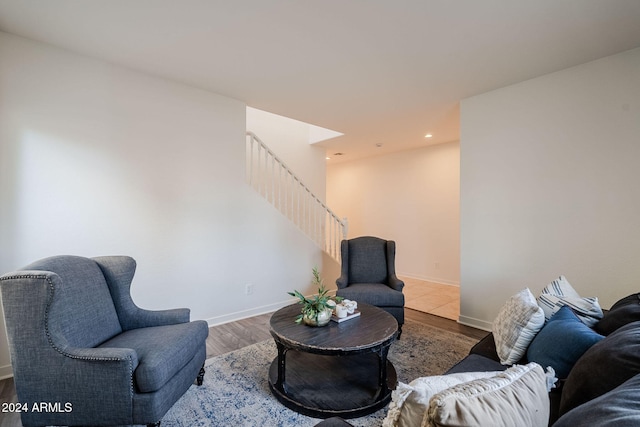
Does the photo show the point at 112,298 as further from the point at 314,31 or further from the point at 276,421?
the point at 314,31

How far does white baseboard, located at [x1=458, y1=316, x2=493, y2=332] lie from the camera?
10.3 ft

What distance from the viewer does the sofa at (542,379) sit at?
0.64 metres

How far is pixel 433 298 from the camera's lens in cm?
435

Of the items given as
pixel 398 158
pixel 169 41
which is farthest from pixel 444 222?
A: pixel 169 41

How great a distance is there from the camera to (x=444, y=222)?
5.30m

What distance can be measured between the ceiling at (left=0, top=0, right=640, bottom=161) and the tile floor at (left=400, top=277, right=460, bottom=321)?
2.70 metres

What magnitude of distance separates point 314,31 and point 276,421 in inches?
105

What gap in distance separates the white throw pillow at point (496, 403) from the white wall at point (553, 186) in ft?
8.05

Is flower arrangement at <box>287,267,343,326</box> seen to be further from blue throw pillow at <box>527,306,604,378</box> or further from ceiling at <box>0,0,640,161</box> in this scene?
ceiling at <box>0,0,640,161</box>

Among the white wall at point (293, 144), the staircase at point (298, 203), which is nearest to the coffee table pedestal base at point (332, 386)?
the staircase at point (298, 203)

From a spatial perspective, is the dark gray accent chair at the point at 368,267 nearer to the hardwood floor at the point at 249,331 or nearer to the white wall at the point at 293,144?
the hardwood floor at the point at 249,331

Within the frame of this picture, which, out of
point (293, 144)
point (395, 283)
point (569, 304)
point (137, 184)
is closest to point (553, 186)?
point (569, 304)

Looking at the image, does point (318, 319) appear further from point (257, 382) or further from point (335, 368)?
point (257, 382)

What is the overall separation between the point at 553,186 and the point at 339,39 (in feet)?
8.02
